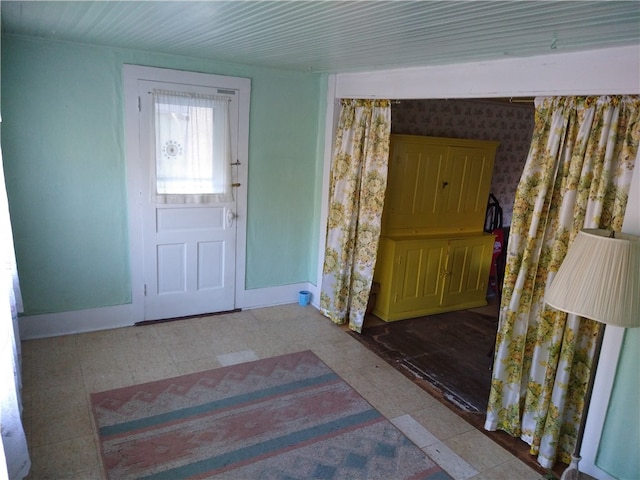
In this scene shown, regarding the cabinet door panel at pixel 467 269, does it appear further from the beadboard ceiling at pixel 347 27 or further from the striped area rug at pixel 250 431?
the beadboard ceiling at pixel 347 27

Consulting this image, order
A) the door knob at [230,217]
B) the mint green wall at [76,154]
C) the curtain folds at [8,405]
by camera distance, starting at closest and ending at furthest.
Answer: the curtain folds at [8,405], the mint green wall at [76,154], the door knob at [230,217]

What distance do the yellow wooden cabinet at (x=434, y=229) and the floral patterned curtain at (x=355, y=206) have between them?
342mm

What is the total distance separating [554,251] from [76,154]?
3439mm

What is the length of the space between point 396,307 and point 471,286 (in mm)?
1013

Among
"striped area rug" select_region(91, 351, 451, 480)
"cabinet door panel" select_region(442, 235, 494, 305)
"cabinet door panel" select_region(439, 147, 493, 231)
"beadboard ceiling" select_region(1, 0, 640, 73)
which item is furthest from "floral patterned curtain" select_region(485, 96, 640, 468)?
"cabinet door panel" select_region(439, 147, 493, 231)

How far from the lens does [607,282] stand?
1815 mm

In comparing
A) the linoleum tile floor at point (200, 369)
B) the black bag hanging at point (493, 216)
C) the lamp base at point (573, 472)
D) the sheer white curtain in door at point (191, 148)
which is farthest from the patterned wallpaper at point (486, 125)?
the lamp base at point (573, 472)

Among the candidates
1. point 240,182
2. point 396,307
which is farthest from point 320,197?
point 396,307

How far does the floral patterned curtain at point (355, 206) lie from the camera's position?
3.98m

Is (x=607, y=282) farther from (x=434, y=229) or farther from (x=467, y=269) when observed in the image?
(x=467, y=269)

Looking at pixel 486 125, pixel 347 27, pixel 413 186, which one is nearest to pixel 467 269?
pixel 413 186

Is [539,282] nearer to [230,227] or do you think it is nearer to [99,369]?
[230,227]

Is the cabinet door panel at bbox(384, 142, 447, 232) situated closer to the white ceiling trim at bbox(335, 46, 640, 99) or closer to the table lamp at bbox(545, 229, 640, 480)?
the white ceiling trim at bbox(335, 46, 640, 99)

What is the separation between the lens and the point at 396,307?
4.51m
